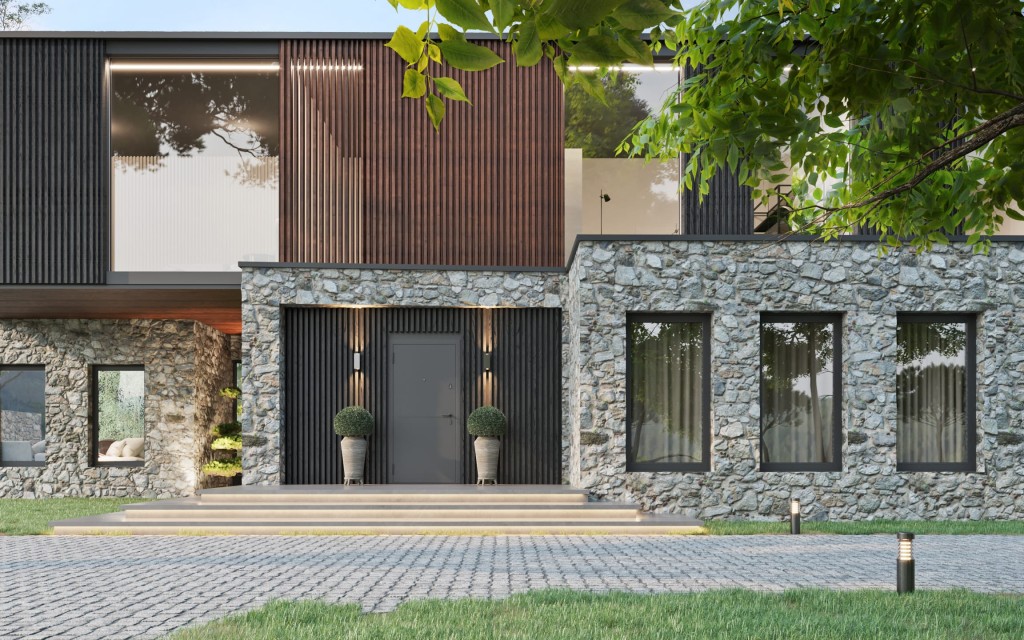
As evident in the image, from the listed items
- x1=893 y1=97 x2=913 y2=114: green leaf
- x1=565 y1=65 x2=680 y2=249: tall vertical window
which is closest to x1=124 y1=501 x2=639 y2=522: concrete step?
x1=565 y1=65 x2=680 y2=249: tall vertical window

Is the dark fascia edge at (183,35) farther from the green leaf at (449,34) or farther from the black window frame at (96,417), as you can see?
the green leaf at (449,34)

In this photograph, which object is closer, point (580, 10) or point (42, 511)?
point (580, 10)

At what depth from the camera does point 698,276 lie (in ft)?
34.8

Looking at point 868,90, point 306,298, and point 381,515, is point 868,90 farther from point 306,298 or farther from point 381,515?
point 306,298

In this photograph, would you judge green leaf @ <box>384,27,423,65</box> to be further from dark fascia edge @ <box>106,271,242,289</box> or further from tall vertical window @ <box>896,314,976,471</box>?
dark fascia edge @ <box>106,271,242,289</box>

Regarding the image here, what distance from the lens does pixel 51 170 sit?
1212 cm

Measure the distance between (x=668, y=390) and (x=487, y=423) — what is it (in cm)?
253

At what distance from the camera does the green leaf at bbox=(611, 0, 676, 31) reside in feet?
5.90

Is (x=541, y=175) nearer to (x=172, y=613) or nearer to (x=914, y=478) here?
(x=914, y=478)

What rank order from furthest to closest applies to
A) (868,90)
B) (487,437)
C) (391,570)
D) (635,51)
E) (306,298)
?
(306,298), (487,437), (391,570), (868,90), (635,51)

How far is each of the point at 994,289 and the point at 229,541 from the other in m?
9.81

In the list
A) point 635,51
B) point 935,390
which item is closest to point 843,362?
point 935,390

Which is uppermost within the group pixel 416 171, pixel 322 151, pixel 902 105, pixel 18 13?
pixel 18 13

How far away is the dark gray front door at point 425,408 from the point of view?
12.0 meters
